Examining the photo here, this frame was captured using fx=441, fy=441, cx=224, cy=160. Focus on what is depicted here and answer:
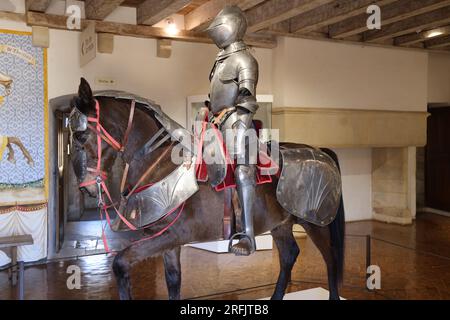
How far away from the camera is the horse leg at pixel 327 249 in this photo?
3660 millimetres

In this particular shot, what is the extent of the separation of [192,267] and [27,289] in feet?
5.96

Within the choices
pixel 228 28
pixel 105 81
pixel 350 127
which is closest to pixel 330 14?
pixel 350 127

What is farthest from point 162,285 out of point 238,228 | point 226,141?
point 226,141

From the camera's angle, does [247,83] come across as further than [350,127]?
No

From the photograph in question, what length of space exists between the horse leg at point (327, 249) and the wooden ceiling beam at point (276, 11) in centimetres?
270

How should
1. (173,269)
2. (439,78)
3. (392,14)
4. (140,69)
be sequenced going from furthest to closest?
(439,78)
(140,69)
(392,14)
(173,269)

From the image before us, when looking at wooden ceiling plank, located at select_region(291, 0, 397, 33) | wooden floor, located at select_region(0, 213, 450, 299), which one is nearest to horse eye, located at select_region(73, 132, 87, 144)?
wooden floor, located at select_region(0, 213, 450, 299)

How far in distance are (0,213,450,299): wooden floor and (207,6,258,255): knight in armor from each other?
1.55m

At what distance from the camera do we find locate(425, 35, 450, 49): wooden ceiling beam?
297 inches

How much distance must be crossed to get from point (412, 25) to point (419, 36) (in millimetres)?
833

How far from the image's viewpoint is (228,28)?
118 inches

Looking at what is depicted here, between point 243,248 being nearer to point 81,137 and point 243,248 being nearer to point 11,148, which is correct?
point 81,137

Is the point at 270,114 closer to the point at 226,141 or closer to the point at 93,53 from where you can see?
the point at 93,53

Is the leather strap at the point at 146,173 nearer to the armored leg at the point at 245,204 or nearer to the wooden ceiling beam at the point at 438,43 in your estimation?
the armored leg at the point at 245,204
